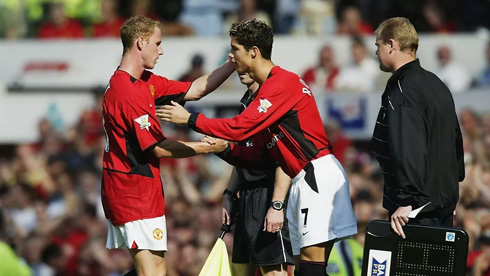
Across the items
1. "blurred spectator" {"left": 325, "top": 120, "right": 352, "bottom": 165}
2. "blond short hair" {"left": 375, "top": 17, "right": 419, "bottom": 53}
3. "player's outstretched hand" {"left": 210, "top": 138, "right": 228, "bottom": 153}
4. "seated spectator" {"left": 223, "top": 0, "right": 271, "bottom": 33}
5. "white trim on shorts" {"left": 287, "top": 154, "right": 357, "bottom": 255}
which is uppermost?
"blond short hair" {"left": 375, "top": 17, "right": 419, "bottom": 53}

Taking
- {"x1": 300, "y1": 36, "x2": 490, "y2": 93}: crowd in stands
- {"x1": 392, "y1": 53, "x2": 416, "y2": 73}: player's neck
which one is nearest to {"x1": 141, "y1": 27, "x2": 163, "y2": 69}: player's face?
{"x1": 392, "y1": 53, "x2": 416, "y2": 73}: player's neck

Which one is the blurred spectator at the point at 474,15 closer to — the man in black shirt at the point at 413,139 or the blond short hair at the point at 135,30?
the man in black shirt at the point at 413,139

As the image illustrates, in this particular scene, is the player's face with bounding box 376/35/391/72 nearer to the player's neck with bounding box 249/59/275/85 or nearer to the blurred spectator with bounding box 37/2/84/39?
the player's neck with bounding box 249/59/275/85

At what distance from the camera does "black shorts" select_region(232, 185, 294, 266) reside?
7000mm

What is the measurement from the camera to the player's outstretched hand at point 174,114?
→ 648cm

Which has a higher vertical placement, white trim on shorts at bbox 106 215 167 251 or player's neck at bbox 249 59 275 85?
player's neck at bbox 249 59 275 85

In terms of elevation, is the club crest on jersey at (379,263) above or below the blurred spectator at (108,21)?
below

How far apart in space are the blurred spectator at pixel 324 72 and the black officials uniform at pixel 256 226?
577 cm

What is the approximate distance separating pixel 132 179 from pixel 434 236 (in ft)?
6.72

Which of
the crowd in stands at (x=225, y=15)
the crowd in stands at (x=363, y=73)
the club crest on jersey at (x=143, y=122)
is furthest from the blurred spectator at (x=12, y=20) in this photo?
the club crest on jersey at (x=143, y=122)

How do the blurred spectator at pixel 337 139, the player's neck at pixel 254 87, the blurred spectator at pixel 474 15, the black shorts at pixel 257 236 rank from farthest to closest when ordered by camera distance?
the blurred spectator at pixel 474 15 < the blurred spectator at pixel 337 139 < the player's neck at pixel 254 87 < the black shorts at pixel 257 236

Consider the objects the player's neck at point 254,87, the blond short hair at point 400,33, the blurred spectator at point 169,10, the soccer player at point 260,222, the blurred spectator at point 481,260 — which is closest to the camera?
the blond short hair at point 400,33

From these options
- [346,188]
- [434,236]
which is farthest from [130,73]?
[434,236]

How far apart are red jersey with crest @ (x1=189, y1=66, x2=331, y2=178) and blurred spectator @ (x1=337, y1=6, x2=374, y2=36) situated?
6.92 metres
